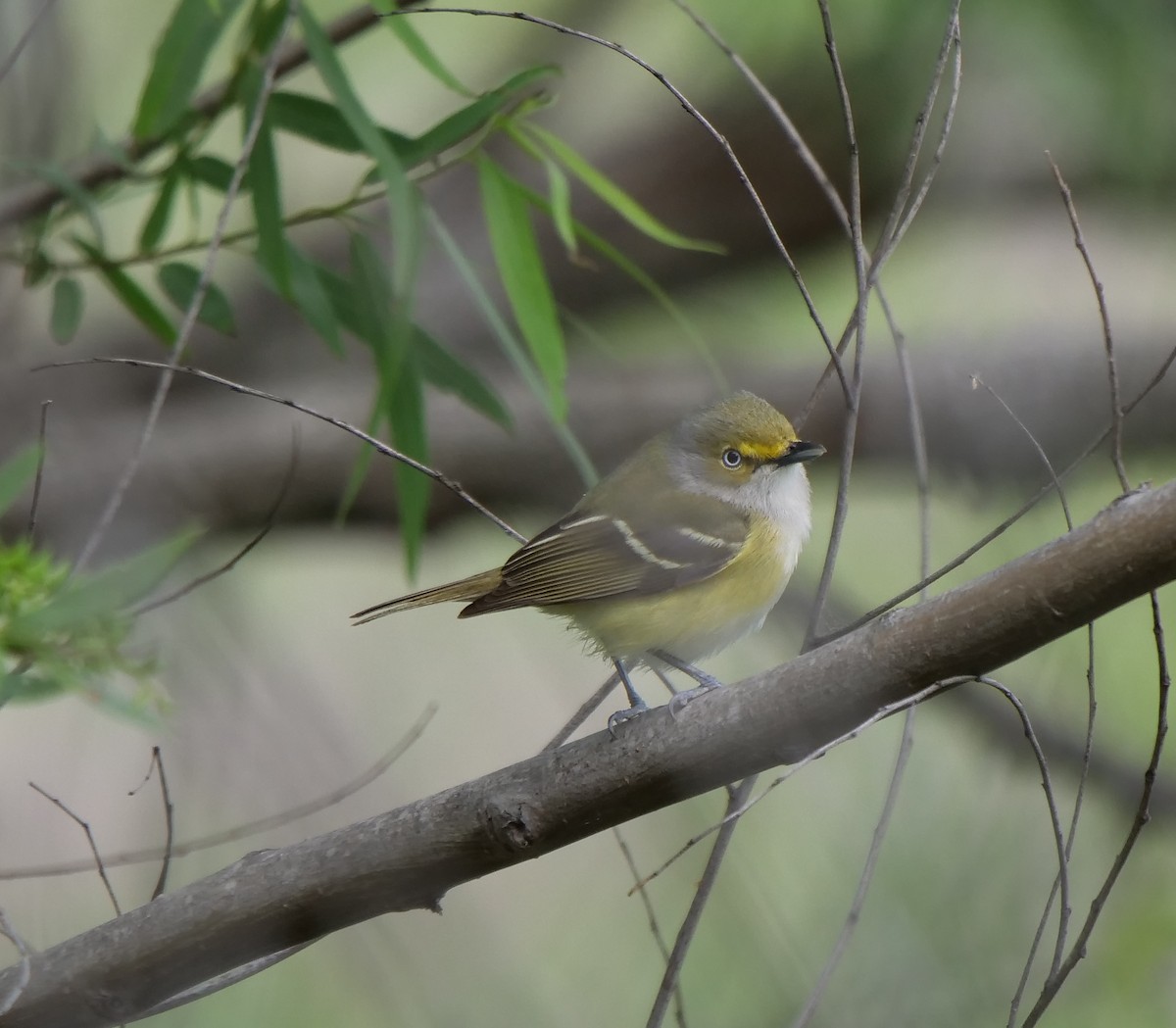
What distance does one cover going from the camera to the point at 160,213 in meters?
3.03

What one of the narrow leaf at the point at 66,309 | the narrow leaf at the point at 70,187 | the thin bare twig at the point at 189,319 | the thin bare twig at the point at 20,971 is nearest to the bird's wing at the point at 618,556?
the thin bare twig at the point at 189,319

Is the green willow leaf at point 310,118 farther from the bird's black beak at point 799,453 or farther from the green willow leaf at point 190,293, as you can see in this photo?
the bird's black beak at point 799,453

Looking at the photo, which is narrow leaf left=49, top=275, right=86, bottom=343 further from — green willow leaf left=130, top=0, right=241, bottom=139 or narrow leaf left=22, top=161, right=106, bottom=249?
green willow leaf left=130, top=0, right=241, bottom=139

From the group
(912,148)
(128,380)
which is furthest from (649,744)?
(128,380)

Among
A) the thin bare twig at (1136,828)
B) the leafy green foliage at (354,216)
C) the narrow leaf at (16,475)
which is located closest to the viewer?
the thin bare twig at (1136,828)

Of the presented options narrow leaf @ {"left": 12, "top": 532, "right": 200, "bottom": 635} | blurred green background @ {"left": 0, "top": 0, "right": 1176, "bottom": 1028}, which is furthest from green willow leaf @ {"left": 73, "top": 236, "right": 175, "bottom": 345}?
narrow leaf @ {"left": 12, "top": 532, "right": 200, "bottom": 635}

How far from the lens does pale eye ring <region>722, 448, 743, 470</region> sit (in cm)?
314

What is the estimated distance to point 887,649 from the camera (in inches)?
60.9

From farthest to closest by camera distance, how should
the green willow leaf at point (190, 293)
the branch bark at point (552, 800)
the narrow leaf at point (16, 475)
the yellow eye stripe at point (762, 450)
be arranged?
the yellow eye stripe at point (762, 450) < the green willow leaf at point (190, 293) < the narrow leaf at point (16, 475) < the branch bark at point (552, 800)

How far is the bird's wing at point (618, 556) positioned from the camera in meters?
2.65

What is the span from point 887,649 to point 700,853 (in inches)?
120

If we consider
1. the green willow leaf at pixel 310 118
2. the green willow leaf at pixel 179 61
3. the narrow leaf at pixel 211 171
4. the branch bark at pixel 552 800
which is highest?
the green willow leaf at pixel 179 61

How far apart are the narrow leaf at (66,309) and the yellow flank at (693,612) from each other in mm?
1196

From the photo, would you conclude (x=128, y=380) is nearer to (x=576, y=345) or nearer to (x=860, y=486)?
(x=576, y=345)
